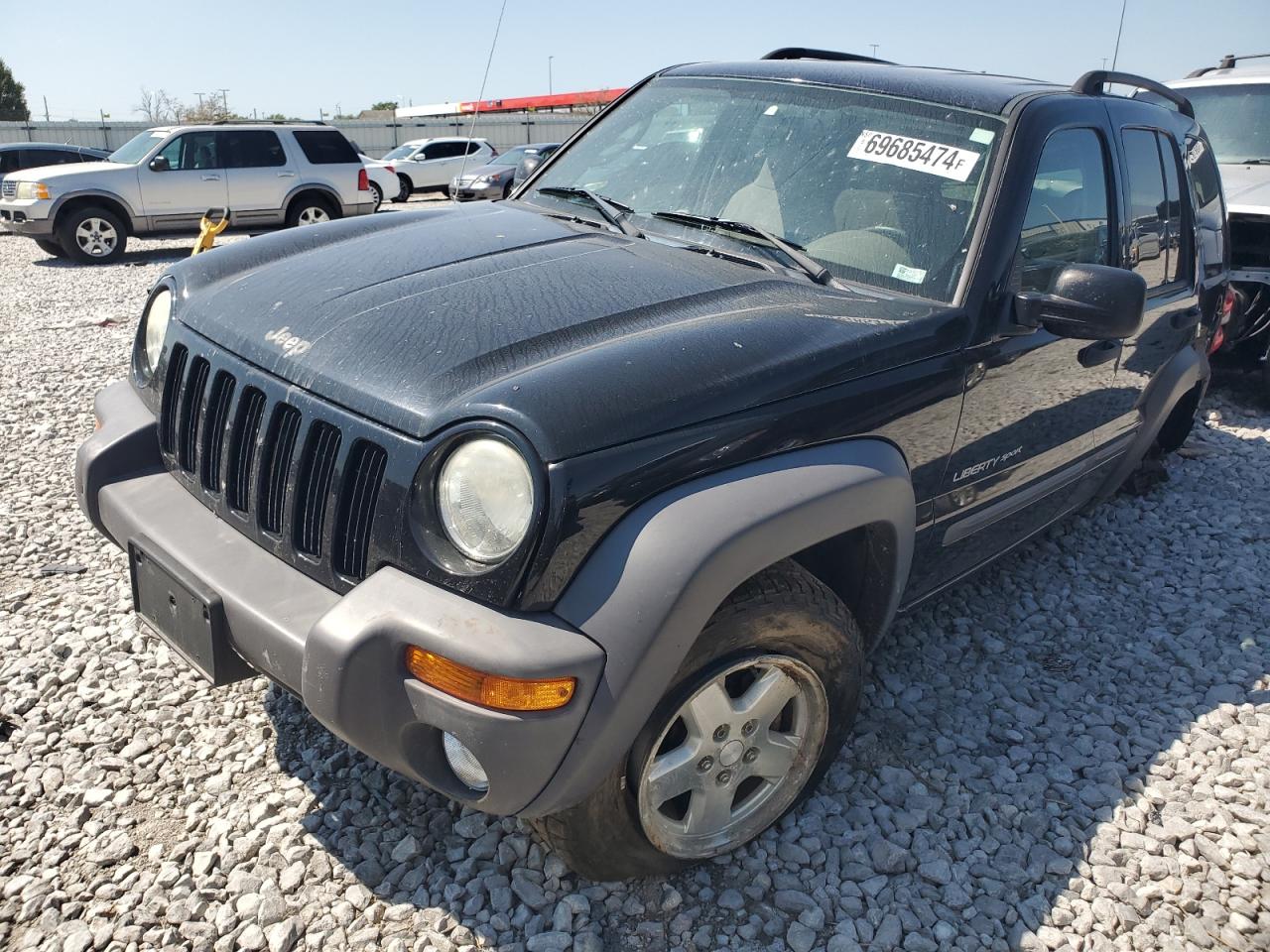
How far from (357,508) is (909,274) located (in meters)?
1.59

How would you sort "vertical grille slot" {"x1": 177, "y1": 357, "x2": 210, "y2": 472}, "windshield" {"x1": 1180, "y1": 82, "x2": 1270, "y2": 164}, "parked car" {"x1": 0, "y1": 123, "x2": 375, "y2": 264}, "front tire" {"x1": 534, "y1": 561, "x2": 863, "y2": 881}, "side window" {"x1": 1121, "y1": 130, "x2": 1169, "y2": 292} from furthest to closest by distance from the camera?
"parked car" {"x1": 0, "y1": 123, "x2": 375, "y2": 264} < "windshield" {"x1": 1180, "y1": 82, "x2": 1270, "y2": 164} < "side window" {"x1": 1121, "y1": 130, "x2": 1169, "y2": 292} < "vertical grille slot" {"x1": 177, "y1": 357, "x2": 210, "y2": 472} < "front tire" {"x1": 534, "y1": 561, "x2": 863, "y2": 881}

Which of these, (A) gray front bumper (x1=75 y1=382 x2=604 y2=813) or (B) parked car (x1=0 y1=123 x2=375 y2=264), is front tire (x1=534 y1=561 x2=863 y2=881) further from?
(B) parked car (x1=0 y1=123 x2=375 y2=264)

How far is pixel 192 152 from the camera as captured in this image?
42.6 feet

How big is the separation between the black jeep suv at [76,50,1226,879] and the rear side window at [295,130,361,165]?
11.5 meters

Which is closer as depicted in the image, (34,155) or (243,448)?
(243,448)

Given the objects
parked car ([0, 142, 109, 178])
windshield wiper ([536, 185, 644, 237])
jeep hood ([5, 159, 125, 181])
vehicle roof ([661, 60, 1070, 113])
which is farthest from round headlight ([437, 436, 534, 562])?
parked car ([0, 142, 109, 178])

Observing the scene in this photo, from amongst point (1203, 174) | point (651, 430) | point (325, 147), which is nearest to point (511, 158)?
point (325, 147)

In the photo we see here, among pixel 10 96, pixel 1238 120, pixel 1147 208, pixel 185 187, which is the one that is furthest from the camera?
pixel 10 96

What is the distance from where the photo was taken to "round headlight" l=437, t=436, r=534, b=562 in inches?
72.8

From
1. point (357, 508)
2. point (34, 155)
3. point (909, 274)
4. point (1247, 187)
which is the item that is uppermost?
point (909, 274)

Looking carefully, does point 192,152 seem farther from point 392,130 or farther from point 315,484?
point 392,130

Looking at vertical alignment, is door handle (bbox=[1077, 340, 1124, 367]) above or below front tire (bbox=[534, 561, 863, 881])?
above

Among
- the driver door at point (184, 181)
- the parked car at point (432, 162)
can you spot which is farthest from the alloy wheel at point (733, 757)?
the parked car at point (432, 162)

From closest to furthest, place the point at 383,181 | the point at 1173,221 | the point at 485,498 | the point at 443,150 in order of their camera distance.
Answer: the point at 485,498 → the point at 1173,221 → the point at 383,181 → the point at 443,150
